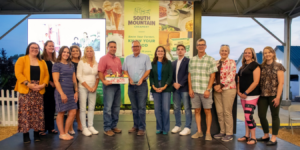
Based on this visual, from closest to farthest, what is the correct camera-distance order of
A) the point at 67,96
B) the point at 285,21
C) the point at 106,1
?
the point at 67,96
the point at 106,1
the point at 285,21

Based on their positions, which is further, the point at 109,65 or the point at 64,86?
the point at 109,65

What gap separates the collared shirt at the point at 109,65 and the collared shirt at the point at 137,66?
8.6 inches

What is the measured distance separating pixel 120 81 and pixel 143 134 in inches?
42.5

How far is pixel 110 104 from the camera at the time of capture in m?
3.78

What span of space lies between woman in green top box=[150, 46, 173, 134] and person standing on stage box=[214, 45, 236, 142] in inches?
33.1

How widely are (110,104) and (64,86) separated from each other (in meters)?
0.84

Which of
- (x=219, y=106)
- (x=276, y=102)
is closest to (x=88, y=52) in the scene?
(x=219, y=106)

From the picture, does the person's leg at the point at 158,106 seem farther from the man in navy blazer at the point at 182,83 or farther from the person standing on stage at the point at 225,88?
the person standing on stage at the point at 225,88

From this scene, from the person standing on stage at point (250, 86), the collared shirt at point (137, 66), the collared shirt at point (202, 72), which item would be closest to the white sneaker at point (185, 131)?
the collared shirt at point (202, 72)

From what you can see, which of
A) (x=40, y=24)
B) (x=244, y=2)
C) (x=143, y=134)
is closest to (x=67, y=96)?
(x=143, y=134)

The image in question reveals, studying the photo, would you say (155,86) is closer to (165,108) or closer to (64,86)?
(165,108)

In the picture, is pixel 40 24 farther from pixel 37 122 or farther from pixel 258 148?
pixel 258 148

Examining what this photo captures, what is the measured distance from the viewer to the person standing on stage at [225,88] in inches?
139

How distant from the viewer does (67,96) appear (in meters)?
3.48
